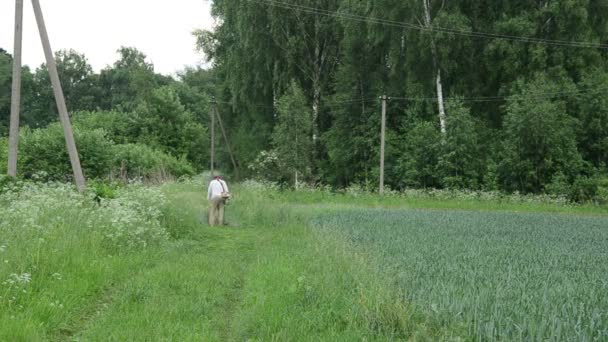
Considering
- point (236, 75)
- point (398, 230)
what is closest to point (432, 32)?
point (236, 75)

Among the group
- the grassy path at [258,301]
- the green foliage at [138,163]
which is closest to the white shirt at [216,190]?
the grassy path at [258,301]

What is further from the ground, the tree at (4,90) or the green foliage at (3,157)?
the tree at (4,90)

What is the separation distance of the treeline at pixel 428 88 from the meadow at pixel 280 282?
17.0 metres

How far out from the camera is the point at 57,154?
2294cm

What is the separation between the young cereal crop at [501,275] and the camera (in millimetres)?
4406

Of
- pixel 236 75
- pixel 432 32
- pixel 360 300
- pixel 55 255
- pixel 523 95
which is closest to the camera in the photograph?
pixel 360 300

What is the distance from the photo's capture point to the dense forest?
1098 inches

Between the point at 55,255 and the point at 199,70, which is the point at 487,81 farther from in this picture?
the point at 199,70

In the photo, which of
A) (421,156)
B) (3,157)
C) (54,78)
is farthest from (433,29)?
(3,157)

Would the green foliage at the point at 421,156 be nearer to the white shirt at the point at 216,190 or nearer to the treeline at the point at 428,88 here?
the treeline at the point at 428,88

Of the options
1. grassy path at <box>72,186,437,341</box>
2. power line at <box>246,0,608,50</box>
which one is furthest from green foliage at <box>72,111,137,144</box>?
grassy path at <box>72,186,437,341</box>

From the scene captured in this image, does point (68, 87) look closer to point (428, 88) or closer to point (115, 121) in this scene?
point (115, 121)

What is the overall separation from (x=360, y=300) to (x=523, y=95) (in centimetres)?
2500

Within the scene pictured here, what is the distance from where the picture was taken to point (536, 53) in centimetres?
2794
